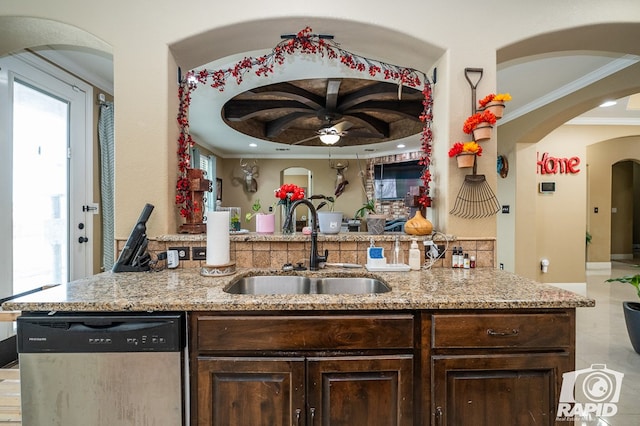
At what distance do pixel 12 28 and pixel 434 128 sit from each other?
9.31 feet

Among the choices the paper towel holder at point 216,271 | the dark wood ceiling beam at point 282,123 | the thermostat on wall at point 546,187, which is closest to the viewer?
the paper towel holder at point 216,271

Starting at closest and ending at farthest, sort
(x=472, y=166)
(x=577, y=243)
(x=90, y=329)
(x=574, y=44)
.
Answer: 1. (x=90, y=329)
2. (x=472, y=166)
3. (x=574, y=44)
4. (x=577, y=243)

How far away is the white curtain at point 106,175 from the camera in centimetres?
346

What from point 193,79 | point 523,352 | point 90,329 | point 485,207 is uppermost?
point 193,79

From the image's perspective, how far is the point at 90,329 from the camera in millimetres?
1267

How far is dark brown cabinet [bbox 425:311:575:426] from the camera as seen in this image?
1311 millimetres

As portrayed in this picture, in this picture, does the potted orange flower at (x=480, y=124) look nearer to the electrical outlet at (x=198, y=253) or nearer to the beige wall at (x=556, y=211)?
the electrical outlet at (x=198, y=253)

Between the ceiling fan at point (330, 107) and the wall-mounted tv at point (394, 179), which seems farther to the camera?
the wall-mounted tv at point (394, 179)

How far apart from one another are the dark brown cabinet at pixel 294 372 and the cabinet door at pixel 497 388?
16 cm

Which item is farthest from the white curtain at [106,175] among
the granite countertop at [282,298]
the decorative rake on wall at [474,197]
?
the decorative rake on wall at [474,197]

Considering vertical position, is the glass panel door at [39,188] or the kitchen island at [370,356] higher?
the glass panel door at [39,188]

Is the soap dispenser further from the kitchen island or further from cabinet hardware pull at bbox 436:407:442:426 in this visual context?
cabinet hardware pull at bbox 436:407:442:426

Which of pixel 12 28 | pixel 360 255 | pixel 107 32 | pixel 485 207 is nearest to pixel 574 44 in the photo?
pixel 485 207

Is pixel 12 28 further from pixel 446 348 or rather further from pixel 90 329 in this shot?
pixel 446 348
